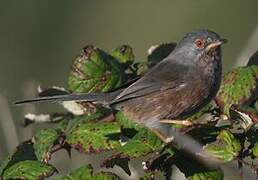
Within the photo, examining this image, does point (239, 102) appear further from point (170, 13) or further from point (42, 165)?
point (170, 13)

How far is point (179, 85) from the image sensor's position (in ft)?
16.8

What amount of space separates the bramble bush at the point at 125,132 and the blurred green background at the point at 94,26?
7.20m

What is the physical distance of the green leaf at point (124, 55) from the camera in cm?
412

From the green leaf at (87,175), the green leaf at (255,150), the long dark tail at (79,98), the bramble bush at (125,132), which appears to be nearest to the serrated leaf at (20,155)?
the bramble bush at (125,132)

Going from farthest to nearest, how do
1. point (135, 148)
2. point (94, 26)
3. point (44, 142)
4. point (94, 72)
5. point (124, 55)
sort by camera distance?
1. point (94, 26)
2. point (124, 55)
3. point (94, 72)
4. point (44, 142)
5. point (135, 148)

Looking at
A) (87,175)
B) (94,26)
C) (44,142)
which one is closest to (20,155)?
(44,142)

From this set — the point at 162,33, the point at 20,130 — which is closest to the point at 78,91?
the point at 20,130

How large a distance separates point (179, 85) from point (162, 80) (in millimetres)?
122

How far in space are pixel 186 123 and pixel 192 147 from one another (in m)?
0.51

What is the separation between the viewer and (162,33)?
44.0 feet

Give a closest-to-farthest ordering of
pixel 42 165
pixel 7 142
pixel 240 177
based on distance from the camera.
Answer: pixel 240 177, pixel 42 165, pixel 7 142

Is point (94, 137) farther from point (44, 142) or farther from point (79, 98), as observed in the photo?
point (79, 98)

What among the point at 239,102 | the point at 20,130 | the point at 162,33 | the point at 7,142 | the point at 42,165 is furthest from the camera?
the point at 162,33

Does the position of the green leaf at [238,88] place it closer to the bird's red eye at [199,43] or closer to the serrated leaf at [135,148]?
the serrated leaf at [135,148]
